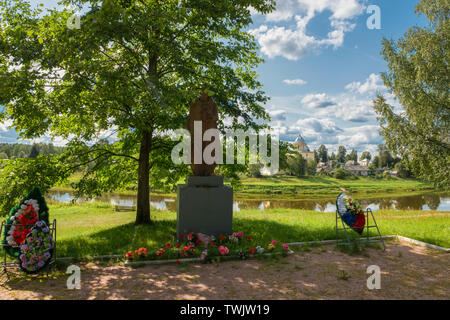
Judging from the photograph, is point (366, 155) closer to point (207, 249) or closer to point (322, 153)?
point (322, 153)

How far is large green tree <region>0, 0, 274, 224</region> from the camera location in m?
7.32

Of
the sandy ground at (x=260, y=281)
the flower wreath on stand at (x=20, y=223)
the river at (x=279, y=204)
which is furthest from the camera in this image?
the river at (x=279, y=204)

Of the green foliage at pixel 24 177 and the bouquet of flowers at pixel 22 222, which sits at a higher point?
Answer: the green foliage at pixel 24 177

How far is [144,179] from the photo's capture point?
10.3m

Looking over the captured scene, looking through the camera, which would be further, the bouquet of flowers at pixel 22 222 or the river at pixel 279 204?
the river at pixel 279 204

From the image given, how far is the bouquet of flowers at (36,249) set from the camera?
5.09 metres

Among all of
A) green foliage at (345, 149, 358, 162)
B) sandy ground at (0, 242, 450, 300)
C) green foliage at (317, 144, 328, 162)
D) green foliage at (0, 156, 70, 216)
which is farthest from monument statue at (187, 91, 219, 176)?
green foliage at (345, 149, 358, 162)

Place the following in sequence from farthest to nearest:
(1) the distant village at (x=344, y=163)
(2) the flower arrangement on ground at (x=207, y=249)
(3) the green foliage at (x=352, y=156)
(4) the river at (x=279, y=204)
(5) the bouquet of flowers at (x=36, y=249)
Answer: (3) the green foliage at (x=352, y=156)
(1) the distant village at (x=344, y=163)
(4) the river at (x=279, y=204)
(2) the flower arrangement on ground at (x=207, y=249)
(5) the bouquet of flowers at (x=36, y=249)

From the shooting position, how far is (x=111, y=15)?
7211 mm

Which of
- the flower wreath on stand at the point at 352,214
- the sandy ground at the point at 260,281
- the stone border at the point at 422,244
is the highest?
the flower wreath on stand at the point at 352,214

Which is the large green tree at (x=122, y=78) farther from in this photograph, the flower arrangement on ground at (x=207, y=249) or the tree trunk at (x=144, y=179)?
the flower arrangement on ground at (x=207, y=249)

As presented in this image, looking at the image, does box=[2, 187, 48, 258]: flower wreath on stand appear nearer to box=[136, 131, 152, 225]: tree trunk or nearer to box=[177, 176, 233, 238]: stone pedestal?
box=[177, 176, 233, 238]: stone pedestal

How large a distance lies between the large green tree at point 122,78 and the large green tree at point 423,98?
8.75 metres

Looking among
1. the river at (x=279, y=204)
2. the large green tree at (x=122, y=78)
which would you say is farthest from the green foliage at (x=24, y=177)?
the river at (x=279, y=204)
